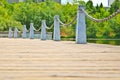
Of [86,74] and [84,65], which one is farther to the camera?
[84,65]

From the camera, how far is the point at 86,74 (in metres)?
2.33

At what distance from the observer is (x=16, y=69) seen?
257 centimetres

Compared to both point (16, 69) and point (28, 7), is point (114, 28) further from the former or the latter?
point (16, 69)

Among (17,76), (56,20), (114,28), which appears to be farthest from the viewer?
(114,28)

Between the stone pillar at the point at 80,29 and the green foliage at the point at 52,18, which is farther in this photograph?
the green foliage at the point at 52,18

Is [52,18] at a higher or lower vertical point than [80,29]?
higher

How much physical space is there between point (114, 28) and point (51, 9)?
7628mm

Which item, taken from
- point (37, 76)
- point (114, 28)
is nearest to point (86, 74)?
point (37, 76)

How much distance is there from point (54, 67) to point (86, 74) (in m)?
0.42

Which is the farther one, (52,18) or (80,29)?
(52,18)

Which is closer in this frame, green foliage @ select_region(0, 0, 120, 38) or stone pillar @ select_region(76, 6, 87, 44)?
stone pillar @ select_region(76, 6, 87, 44)

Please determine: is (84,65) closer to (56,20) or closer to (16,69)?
(16,69)

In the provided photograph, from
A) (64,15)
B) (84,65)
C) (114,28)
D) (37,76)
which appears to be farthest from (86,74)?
(64,15)

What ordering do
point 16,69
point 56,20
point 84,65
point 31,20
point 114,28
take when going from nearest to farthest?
point 16,69, point 84,65, point 56,20, point 114,28, point 31,20
